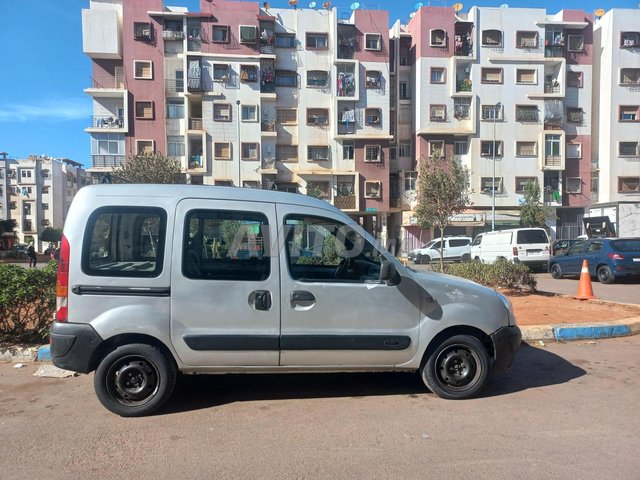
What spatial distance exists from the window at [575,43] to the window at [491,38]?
648cm

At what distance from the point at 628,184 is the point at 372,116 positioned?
22980mm

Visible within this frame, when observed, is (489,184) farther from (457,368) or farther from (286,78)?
(457,368)

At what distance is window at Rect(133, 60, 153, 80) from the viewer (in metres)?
37.4

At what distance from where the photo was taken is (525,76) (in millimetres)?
39219

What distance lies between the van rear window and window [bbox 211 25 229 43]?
28.9m

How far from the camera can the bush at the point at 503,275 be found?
1016 centimetres

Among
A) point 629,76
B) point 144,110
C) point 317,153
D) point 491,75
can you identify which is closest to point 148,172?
point 144,110

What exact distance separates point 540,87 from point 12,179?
89.3 meters

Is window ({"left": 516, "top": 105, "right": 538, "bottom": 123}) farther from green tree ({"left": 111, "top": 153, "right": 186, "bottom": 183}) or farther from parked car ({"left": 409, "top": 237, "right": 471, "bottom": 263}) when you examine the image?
green tree ({"left": 111, "top": 153, "right": 186, "bottom": 183})

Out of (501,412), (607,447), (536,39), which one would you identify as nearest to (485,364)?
(501,412)

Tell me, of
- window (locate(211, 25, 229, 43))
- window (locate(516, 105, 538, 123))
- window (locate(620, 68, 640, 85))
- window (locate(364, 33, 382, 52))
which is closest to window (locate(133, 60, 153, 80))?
window (locate(211, 25, 229, 43))

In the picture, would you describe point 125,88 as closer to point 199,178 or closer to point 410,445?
point 199,178

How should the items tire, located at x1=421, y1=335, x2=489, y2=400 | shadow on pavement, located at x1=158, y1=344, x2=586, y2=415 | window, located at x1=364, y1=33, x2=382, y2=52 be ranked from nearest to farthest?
tire, located at x1=421, y1=335, x2=489, y2=400
shadow on pavement, located at x1=158, y1=344, x2=586, y2=415
window, located at x1=364, y1=33, x2=382, y2=52

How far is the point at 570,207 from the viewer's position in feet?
132
